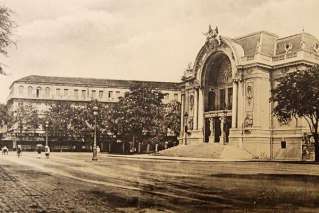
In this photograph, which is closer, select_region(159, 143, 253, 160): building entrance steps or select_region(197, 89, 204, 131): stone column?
select_region(159, 143, 253, 160): building entrance steps

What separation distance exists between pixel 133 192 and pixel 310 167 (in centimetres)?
463

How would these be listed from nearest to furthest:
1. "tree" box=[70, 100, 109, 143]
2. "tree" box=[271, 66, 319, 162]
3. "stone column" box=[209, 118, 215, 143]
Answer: "tree" box=[271, 66, 319, 162], "tree" box=[70, 100, 109, 143], "stone column" box=[209, 118, 215, 143]

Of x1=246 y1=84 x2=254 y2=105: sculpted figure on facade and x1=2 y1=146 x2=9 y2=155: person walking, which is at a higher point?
x1=246 y1=84 x2=254 y2=105: sculpted figure on facade

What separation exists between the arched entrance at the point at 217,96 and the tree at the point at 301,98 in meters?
9.23

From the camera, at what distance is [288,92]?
10539mm

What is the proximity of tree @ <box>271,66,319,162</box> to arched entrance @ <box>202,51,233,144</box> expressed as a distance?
30.3 feet

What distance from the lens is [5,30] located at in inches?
274

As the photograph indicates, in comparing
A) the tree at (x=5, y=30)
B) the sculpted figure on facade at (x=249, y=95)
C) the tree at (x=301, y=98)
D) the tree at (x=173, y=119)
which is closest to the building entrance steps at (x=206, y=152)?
the sculpted figure on facade at (x=249, y=95)

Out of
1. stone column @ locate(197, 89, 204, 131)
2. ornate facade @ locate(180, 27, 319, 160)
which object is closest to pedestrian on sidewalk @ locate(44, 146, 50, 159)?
ornate facade @ locate(180, 27, 319, 160)

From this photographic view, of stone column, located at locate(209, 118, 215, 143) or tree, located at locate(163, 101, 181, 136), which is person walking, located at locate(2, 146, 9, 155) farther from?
tree, located at locate(163, 101, 181, 136)

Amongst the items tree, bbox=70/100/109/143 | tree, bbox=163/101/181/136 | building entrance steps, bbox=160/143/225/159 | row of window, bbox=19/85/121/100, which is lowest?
building entrance steps, bbox=160/143/225/159

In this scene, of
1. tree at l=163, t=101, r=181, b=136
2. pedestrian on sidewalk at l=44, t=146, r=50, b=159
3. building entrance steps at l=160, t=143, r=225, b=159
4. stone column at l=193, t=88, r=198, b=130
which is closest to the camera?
pedestrian on sidewalk at l=44, t=146, r=50, b=159

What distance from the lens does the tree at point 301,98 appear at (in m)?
9.57

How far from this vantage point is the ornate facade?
10.1m
